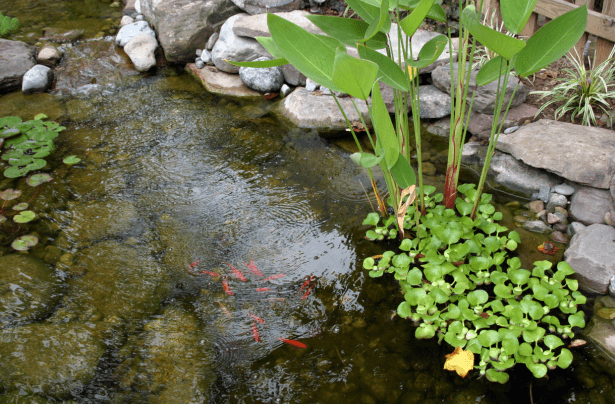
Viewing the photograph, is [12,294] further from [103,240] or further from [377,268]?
[377,268]

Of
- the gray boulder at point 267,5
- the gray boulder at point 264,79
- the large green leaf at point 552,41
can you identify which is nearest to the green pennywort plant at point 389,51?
the large green leaf at point 552,41

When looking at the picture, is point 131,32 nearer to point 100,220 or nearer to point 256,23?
point 256,23

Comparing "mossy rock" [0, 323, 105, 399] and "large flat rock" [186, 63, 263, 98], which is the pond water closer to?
"mossy rock" [0, 323, 105, 399]

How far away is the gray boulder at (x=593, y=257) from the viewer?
211 cm

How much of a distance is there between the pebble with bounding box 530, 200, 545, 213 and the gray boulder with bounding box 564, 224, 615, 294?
351 millimetres

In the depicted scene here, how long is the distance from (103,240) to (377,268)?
1797 millimetres

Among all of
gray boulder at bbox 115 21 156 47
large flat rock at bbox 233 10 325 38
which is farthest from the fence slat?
gray boulder at bbox 115 21 156 47

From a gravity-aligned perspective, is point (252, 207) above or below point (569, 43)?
below

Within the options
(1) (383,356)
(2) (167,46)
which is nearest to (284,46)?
(1) (383,356)

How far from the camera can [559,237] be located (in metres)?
2.45

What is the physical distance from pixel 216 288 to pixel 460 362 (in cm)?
134

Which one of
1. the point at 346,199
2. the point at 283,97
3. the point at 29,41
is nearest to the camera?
the point at 346,199

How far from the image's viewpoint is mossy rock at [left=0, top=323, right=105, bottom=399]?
1.87m

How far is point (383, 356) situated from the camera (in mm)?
1995
